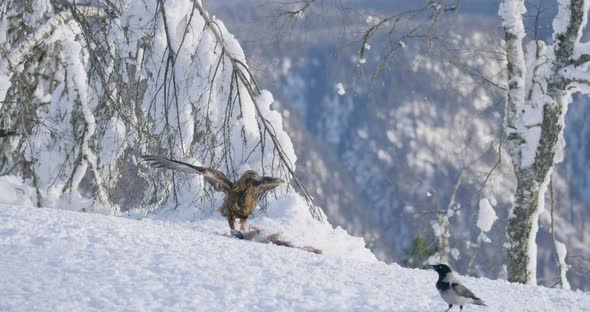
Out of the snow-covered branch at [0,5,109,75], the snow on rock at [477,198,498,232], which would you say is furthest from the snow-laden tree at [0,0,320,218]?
the snow on rock at [477,198,498,232]

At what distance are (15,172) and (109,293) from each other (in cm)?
566

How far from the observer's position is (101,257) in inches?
127

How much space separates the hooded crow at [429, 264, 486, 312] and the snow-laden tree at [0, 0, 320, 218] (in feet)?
9.82

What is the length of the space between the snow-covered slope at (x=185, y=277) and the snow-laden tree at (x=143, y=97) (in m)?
1.87

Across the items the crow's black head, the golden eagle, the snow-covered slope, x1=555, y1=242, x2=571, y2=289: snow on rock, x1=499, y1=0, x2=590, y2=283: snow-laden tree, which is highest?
x1=499, y1=0, x2=590, y2=283: snow-laden tree

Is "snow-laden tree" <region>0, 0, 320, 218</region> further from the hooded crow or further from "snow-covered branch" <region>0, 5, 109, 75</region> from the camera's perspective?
the hooded crow

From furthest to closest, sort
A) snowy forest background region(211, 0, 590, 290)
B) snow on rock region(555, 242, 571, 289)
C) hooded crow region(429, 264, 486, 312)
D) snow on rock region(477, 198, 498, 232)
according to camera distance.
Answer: snowy forest background region(211, 0, 590, 290), snow on rock region(555, 242, 571, 289), snow on rock region(477, 198, 498, 232), hooded crow region(429, 264, 486, 312)

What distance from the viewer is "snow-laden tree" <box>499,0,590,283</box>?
725 cm

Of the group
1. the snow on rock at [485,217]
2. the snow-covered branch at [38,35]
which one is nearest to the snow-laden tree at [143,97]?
the snow-covered branch at [38,35]

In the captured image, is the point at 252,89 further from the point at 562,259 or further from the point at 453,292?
the point at 562,259

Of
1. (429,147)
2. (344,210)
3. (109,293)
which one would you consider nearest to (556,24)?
(109,293)

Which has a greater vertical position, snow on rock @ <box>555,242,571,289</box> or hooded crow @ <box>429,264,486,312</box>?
snow on rock @ <box>555,242,571,289</box>

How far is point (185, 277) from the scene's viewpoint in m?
3.03

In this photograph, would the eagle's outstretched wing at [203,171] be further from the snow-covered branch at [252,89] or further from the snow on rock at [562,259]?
the snow on rock at [562,259]
